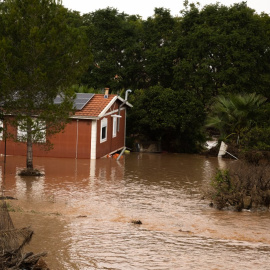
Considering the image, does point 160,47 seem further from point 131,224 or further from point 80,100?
point 131,224

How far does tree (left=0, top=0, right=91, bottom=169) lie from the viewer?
22188 millimetres

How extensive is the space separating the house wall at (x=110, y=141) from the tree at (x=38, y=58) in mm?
6451

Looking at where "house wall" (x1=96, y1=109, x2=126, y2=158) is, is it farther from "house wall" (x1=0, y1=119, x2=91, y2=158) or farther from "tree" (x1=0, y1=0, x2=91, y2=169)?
"tree" (x1=0, y1=0, x2=91, y2=169)

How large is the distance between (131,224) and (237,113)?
1753 centimetres

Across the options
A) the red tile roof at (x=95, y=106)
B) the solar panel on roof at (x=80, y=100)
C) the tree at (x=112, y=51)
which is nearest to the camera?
the red tile roof at (x=95, y=106)

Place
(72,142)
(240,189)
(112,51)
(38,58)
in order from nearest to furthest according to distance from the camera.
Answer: (240,189) → (38,58) → (72,142) → (112,51)

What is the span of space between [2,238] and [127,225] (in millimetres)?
5667

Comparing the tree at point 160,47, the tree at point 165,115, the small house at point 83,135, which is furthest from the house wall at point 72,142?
the tree at point 160,47

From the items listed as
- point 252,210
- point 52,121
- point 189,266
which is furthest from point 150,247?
point 52,121

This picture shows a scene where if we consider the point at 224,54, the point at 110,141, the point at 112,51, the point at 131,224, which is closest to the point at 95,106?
the point at 110,141

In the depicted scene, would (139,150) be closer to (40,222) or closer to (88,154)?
(88,154)

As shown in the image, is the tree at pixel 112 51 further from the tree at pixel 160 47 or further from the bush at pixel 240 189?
the bush at pixel 240 189

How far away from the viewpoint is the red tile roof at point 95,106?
29078 millimetres

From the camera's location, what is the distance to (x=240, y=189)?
59.9ft
